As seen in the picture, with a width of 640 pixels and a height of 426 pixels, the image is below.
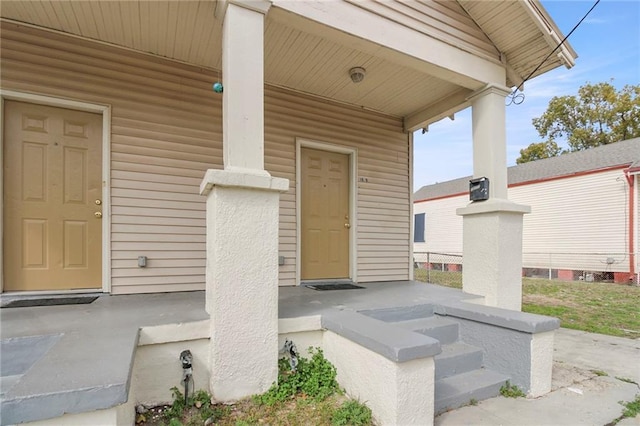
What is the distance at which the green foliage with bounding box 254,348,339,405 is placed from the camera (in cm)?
218

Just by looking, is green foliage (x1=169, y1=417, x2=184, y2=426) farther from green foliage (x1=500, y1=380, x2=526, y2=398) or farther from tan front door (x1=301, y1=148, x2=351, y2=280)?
tan front door (x1=301, y1=148, x2=351, y2=280)

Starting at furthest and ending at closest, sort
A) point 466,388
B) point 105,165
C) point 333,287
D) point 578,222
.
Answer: point 578,222 → point 333,287 → point 105,165 → point 466,388

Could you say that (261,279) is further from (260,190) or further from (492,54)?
(492,54)

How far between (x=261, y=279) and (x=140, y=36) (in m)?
2.89

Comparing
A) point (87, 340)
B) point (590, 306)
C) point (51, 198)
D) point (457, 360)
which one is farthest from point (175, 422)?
point (590, 306)

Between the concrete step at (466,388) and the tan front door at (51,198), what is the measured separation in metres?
3.41

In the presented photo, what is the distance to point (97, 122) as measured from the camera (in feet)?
11.2

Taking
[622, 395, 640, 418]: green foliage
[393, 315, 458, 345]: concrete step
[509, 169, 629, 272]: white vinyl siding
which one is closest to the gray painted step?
[393, 315, 458, 345]: concrete step

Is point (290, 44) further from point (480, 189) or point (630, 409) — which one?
point (630, 409)

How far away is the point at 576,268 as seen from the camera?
9.93 meters

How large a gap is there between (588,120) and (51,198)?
74.4 ft

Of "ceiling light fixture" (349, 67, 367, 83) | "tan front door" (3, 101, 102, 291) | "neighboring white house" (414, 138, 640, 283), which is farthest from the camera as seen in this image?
"neighboring white house" (414, 138, 640, 283)

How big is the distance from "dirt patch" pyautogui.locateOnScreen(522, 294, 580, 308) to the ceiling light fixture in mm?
4883

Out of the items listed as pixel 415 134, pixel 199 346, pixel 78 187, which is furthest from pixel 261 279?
pixel 415 134
